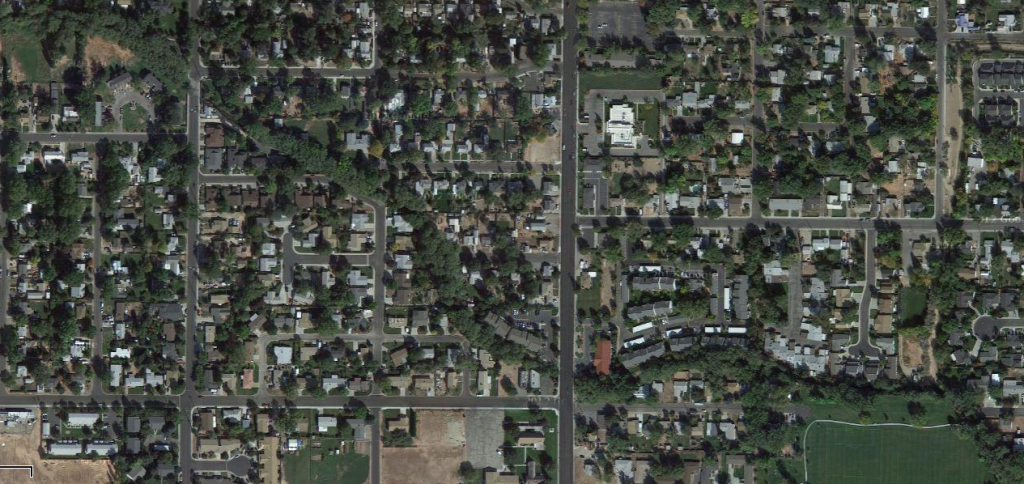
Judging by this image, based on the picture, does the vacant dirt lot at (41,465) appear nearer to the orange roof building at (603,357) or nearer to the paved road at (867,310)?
the orange roof building at (603,357)

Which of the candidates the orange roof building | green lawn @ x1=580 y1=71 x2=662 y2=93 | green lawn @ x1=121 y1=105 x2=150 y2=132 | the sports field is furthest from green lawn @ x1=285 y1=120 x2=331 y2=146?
the sports field

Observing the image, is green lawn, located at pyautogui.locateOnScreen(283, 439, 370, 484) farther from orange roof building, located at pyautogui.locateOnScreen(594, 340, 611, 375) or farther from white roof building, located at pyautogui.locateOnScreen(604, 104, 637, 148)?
white roof building, located at pyautogui.locateOnScreen(604, 104, 637, 148)

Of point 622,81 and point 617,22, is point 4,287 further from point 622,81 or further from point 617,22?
point 617,22

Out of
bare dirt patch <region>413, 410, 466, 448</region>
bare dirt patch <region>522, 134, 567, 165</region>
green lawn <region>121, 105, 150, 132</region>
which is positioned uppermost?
green lawn <region>121, 105, 150, 132</region>

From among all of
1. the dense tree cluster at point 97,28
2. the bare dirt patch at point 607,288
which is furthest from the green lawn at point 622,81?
the dense tree cluster at point 97,28

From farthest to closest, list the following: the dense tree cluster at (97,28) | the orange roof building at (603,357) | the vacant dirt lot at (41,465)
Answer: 1. the vacant dirt lot at (41,465)
2. the orange roof building at (603,357)
3. the dense tree cluster at (97,28)

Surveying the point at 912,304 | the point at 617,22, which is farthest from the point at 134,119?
the point at 912,304
